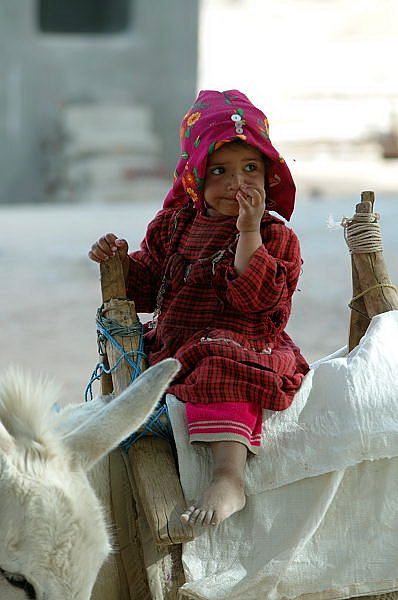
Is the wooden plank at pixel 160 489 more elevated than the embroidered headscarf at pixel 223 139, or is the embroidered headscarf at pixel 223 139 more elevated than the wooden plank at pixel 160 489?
the embroidered headscarf at pixel 223 139

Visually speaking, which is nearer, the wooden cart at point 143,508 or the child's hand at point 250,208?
the wooden cart at point 143,508

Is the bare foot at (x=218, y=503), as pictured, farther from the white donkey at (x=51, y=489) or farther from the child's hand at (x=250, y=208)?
the child's hand at (x=250, y=208)

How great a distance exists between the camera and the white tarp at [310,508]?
83.5 inches

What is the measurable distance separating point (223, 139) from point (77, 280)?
251 inches

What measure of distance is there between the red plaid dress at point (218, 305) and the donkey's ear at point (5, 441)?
1.81ft

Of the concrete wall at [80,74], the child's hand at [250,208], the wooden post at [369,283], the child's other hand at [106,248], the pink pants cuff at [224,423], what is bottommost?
the pink pants cuff at [224,423]

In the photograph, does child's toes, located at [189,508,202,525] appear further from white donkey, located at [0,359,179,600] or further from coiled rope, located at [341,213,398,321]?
coiled rope, located at [341,213,398,321]

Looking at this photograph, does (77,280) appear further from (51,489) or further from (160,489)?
(51,489)

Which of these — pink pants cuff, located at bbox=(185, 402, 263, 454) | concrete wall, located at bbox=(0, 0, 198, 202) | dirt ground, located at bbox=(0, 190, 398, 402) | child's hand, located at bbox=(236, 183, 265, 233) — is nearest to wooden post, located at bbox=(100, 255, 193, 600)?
pink pants cuff, located at bbox=(185, 402, 263, 454)

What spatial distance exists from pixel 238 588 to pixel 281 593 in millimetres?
114

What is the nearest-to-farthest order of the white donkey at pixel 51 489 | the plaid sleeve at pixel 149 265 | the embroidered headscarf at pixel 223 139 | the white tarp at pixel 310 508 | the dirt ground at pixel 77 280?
the white donkey at pixel 51 489, the white tarp at pixel 310 508, the embroidered headscarf at pixel 223 139, the plaid sleeve at pixel 149 265, the dirt ground at pixel 77 280

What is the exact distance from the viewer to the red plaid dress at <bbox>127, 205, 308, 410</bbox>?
7.34 ft

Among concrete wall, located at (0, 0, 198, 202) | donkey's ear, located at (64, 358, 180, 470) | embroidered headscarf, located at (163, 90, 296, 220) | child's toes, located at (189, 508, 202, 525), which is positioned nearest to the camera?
donkey's ear, located at (64, 358, 180, 470)

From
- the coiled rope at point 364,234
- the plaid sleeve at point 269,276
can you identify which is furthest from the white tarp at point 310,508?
the coiled rope at point 364,234
